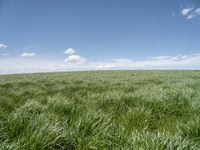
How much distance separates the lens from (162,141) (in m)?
2.41

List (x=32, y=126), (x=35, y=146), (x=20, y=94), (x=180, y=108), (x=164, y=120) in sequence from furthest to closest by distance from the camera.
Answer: (x=20, y=94) < (x=180, y=108) < (x=164, y=120) < (x=32, y=126) < (x=35, y=146)

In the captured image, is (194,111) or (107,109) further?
(107,109)

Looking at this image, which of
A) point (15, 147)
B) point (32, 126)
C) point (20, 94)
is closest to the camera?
point (15, 147)

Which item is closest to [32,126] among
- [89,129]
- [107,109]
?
[89,129]

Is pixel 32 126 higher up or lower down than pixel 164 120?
higher up

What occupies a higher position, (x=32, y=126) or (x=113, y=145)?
(x=32, y=126)

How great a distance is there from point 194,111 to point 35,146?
137 inches

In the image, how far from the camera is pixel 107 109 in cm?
506

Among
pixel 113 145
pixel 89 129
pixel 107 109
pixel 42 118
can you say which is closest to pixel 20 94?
pixel 107 109

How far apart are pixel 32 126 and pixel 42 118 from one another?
0.34 metres

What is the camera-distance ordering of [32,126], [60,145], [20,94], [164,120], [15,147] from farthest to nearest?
[20,94] < [164,120] < [32,126] < [60,145] < [15,147]

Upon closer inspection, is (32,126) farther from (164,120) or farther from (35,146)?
(164,120)

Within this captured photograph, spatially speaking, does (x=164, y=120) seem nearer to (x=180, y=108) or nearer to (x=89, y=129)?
(x=180, y=108)

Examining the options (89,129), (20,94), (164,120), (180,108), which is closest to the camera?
(89,129)
